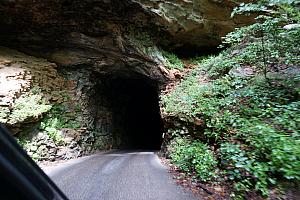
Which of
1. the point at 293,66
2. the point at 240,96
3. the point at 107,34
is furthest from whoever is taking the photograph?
the point at 107,34

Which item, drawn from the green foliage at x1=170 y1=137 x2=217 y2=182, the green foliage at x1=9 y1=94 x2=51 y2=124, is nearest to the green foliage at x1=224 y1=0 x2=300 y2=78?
the green foliage at x1=170 y1=137 x2=217 y2=182

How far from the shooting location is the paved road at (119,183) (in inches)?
176

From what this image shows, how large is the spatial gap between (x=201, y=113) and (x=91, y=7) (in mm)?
5397

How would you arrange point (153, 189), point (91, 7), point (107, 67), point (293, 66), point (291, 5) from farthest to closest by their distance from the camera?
point (107, 67), point (91, 7), point (293, 66), point (291, 5), point (153, 189)

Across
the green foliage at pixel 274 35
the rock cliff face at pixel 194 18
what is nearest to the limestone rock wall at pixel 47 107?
the rock cliff face at pixel 194 18

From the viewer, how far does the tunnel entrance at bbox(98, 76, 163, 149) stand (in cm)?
1427

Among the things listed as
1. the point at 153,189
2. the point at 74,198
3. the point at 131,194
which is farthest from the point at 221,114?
the point at 74,198

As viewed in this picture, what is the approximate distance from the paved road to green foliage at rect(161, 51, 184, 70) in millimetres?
5495

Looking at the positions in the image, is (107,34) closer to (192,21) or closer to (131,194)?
(192,21)

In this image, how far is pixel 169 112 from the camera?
883 centimetres

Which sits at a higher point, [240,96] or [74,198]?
[240,96]

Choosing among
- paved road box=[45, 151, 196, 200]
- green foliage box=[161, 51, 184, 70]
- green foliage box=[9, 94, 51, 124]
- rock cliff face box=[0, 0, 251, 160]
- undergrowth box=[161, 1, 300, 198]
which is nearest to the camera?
undergrowth box=[161, 1, 300, 198]

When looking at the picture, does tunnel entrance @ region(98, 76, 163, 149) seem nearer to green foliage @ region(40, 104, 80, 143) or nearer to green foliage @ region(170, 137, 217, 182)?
green foliage @ region(40, 104, 80, 143)

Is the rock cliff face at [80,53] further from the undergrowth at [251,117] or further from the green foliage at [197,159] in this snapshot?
the green foliage at [197,159]
